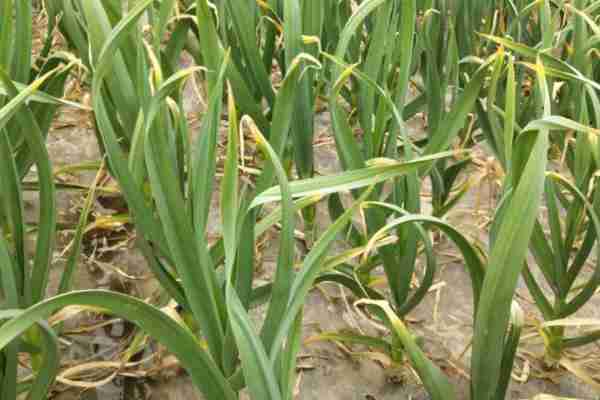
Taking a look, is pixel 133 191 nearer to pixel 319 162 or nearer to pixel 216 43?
pixel 216 43

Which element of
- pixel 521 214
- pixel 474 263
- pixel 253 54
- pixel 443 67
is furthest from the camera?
pixel 443 67

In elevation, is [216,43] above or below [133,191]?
above

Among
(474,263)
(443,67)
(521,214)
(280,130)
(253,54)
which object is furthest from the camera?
(443,67)

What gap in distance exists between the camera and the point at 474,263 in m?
0.73

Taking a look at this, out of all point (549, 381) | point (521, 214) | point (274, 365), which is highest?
point (521, 214)

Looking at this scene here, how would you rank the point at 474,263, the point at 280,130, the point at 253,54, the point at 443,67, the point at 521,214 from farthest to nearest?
1. the point at 443,67
2. the point at 253,54
3. the point at 280,130
4. the point at 474,263
5. the point at 521,214

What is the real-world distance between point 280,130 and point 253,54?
0.29 meters

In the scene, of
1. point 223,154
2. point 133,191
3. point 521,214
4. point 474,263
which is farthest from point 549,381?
point 223,154

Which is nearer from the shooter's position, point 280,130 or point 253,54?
point 280,130

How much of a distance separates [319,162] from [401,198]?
18.1 inches

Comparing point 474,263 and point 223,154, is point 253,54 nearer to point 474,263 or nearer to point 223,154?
point 223,154

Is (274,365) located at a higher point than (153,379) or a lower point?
higher

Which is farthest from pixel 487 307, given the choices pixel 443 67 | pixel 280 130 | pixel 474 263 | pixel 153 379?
pixel 443 67

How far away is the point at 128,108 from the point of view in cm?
88
